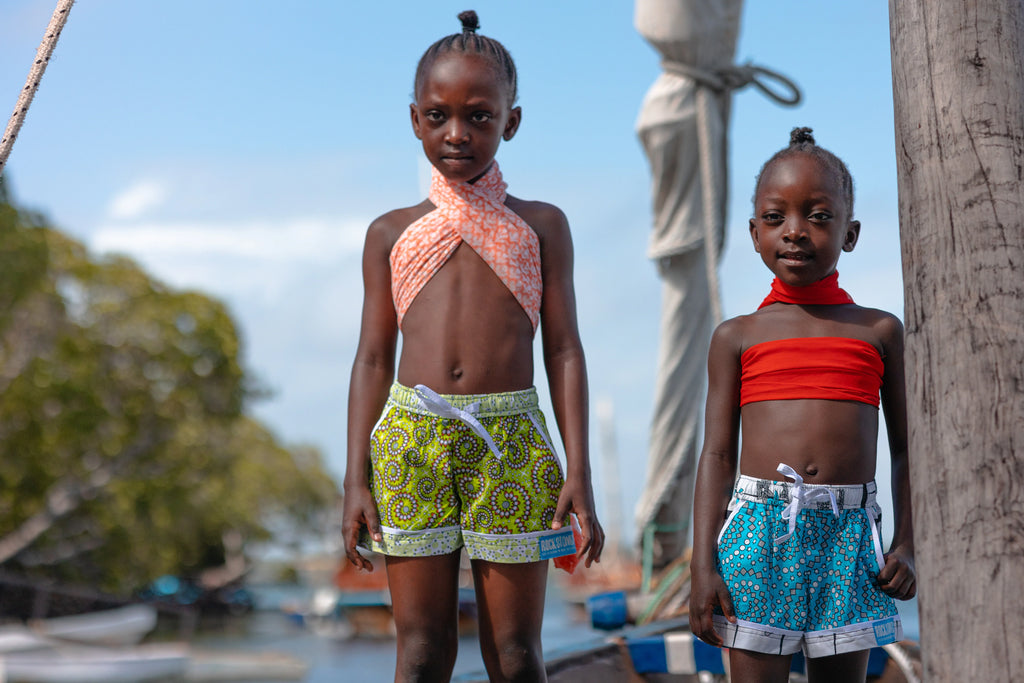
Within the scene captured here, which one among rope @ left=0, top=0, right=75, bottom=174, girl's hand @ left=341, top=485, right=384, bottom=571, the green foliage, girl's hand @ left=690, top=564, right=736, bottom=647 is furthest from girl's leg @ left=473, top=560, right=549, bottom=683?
the green foliage

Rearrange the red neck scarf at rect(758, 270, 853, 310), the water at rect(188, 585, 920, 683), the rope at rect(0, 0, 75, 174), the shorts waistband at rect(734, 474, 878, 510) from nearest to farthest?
the rope at rect(0, 0, 75, 174) → the shorts waistband at rect(734, 474, 878, 510) → the red neck scarf at rect(758, 270, 853, 310) → the water at rect(188, 585, 920, 683)

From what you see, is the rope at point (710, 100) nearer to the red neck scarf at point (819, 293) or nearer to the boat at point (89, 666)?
the red neck scarf at point (819, 293)

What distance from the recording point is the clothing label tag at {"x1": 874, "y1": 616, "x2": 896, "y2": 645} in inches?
88.2

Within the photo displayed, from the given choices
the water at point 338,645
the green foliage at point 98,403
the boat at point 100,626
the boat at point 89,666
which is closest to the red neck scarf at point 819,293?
the water at point 338,645

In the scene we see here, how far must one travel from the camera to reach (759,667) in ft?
7.32

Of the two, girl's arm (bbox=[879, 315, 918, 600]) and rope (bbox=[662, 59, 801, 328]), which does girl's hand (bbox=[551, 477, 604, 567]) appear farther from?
rope (bbox=[662, 59, 801, 328])

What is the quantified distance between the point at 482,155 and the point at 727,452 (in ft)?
2.81

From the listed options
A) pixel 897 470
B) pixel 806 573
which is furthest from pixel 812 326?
pixel 806 573

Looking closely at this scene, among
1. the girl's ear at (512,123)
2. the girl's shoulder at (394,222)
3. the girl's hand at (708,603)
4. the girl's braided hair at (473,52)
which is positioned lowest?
the girl's hand at (708,603)

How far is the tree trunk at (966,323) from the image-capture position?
5.66ft

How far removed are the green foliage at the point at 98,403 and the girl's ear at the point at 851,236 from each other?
18.8m

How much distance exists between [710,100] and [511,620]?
3.63 meters

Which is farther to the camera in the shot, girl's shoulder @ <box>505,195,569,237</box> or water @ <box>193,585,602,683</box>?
water @ <box>193,585,602,683</box>

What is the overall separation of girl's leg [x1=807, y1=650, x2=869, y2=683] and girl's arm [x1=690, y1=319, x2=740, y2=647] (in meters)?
0.21
